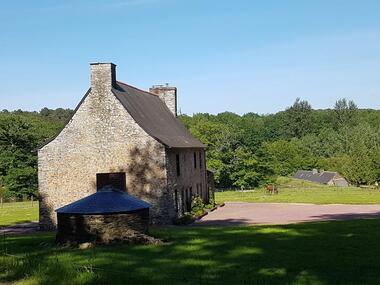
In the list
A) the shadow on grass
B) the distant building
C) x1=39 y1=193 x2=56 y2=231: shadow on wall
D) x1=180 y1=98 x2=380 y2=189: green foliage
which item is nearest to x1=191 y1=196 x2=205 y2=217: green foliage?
the shadow on grass

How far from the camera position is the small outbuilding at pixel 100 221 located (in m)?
21.5

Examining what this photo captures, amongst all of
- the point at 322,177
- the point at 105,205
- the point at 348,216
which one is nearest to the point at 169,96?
the point at 348,216

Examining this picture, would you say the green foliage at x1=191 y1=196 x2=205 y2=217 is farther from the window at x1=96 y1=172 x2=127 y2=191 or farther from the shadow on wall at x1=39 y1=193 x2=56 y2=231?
the shadow on wall at x1=39 y1=193 x2=56 y2=231

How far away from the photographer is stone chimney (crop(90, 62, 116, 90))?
113ft

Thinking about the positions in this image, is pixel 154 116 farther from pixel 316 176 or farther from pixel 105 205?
pixel 316 176

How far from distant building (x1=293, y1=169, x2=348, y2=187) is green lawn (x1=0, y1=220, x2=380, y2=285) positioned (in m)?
67.4

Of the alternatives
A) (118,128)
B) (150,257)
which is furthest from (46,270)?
(118,128)

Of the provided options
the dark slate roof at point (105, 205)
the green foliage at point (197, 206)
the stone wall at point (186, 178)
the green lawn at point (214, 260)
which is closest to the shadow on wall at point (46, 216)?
the stone wall at point (186, 178)

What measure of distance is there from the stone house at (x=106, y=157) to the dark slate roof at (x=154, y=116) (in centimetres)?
19

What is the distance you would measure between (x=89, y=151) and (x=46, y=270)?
21.1 metres

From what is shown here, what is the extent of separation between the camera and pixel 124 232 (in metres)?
21.7

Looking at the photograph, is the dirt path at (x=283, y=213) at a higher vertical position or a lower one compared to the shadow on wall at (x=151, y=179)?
lower

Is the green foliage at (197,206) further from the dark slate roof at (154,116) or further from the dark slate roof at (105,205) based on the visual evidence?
the dark slate roof at (105,205)

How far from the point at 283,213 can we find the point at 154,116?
36.8 feet
